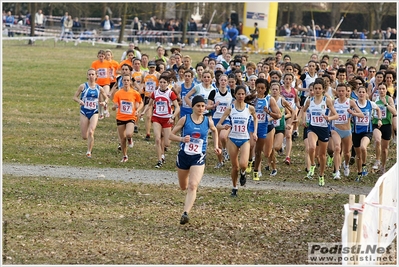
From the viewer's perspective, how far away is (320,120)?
Answer: 1603 centimetres

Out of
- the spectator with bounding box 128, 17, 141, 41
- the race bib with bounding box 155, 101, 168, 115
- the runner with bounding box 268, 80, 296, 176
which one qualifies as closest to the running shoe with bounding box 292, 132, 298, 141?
the runner with bounding box 268, 80, 296, 176

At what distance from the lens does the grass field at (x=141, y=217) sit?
10.8 meters

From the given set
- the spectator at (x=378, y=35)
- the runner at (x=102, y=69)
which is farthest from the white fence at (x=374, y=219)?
the spectator at (x=378, y=35)

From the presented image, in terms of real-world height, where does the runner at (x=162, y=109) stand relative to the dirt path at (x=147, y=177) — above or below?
above

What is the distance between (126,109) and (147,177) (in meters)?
2.04

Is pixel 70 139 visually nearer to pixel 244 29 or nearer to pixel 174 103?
pixel 174 103

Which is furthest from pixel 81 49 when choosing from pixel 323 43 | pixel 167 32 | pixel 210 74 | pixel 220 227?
pixel 220 227

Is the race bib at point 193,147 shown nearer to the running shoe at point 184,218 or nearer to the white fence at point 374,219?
the running shoe at point 184,218

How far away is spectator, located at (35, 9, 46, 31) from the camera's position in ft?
191

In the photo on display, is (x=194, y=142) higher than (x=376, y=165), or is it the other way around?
(x=194, y=142)

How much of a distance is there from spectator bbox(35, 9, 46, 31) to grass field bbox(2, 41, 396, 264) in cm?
3890

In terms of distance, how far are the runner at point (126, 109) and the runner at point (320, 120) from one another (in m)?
3.68

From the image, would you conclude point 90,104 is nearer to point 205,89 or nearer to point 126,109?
point 126,109

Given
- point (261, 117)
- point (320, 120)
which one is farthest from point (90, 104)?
point (320, 120)
